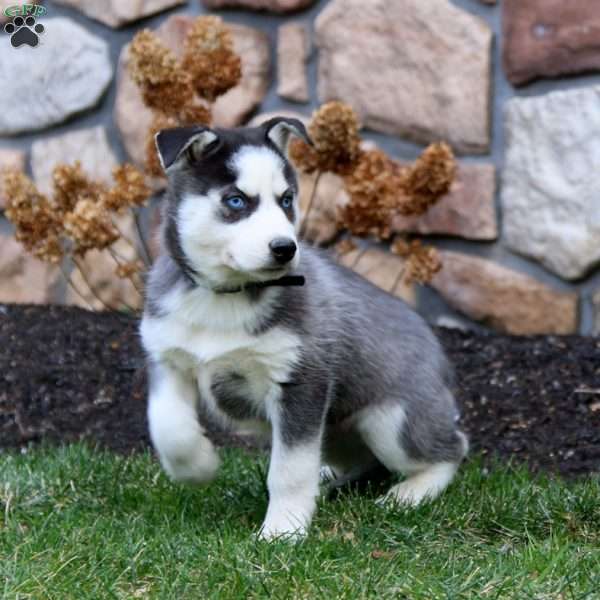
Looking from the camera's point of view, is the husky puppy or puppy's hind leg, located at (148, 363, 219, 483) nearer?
the husky puppy

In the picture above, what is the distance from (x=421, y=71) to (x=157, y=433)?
9.87 ft

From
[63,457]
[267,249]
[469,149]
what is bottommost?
[63,457]

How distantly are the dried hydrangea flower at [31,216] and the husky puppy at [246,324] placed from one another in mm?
2322

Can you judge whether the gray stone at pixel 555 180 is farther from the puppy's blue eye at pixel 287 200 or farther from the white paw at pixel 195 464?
the white paw at pixel 195 464

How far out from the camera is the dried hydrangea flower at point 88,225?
231 inches

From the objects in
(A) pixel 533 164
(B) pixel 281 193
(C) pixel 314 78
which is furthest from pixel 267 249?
(C) pixel 314 78

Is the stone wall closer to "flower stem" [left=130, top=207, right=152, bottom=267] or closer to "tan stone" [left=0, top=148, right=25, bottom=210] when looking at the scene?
"flower stem" [left=130, top=207, right=152, bottom=267]

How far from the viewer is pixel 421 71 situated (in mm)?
6164

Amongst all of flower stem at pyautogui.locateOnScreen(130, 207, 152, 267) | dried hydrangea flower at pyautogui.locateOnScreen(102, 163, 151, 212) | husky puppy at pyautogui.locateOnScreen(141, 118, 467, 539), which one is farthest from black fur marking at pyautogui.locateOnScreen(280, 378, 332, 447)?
flower stem at pyautogui.locateOnScreen(130, 207, 152, 267)

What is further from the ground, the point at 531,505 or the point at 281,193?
the point at 281,193

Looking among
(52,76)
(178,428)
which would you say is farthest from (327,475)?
(52,76)

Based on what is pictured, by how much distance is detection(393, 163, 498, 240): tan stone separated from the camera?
6.07 metres

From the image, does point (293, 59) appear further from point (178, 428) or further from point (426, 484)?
point (178, 428)

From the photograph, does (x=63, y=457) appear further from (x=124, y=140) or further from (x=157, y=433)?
(x=124, y=140)
